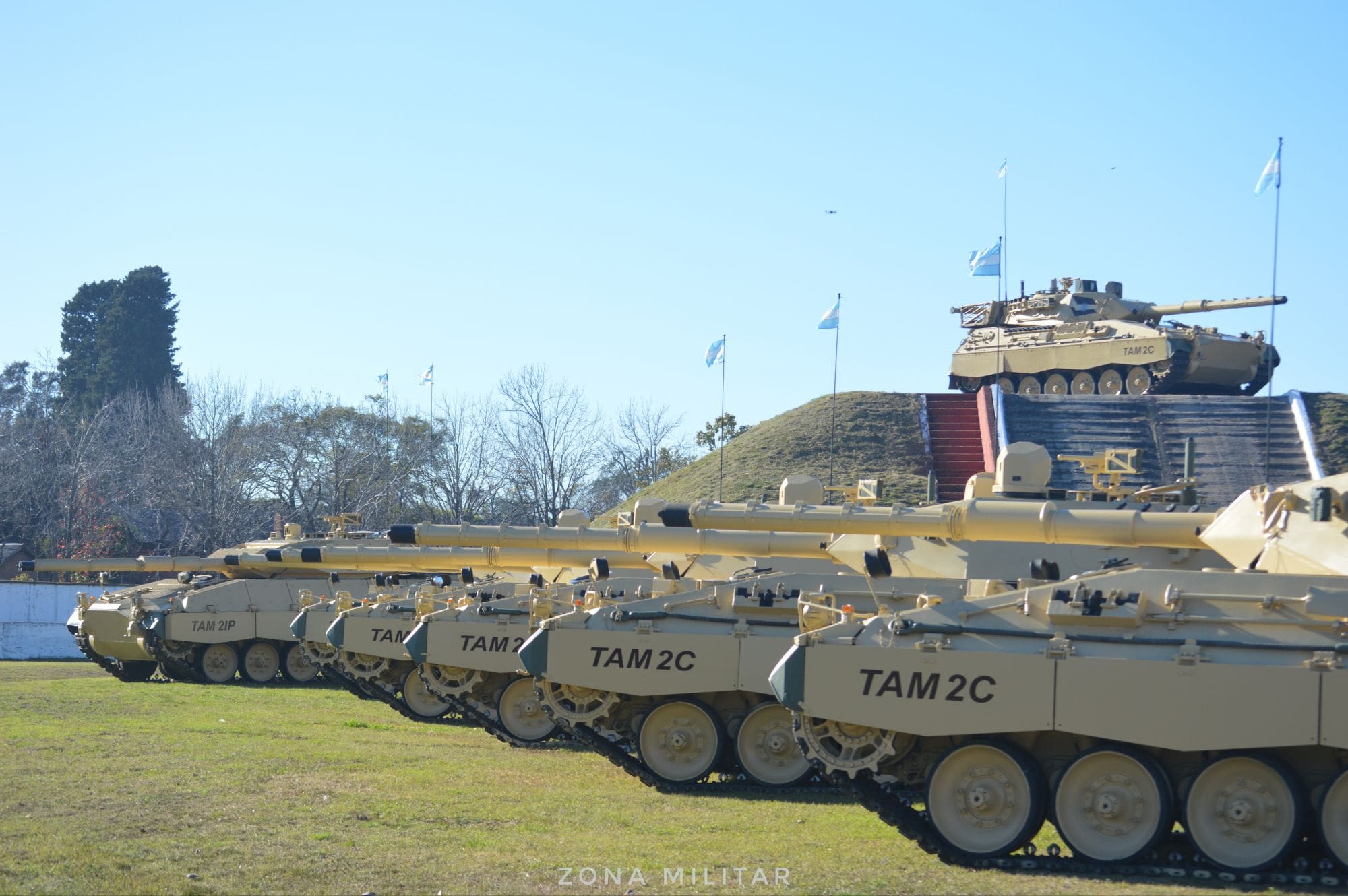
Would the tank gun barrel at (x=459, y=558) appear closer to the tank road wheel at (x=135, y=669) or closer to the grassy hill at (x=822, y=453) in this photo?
the tank road wheel at (x=135, y=669)

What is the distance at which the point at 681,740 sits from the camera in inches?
604

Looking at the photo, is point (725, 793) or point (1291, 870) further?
point (725, 793)

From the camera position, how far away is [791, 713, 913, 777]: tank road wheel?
11.8 meters

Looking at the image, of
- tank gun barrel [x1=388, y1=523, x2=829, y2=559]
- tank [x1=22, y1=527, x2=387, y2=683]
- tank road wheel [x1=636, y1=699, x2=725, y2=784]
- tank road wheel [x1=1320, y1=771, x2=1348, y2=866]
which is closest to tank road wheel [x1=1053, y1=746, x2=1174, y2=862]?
tank road wheel [x1=1320, y1=771, x2=1348, y2=866]

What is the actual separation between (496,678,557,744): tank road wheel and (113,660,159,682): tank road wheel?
14119 millimetres

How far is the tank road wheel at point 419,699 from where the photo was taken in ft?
75.8

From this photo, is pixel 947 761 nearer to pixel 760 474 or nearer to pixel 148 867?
pixel 148 867

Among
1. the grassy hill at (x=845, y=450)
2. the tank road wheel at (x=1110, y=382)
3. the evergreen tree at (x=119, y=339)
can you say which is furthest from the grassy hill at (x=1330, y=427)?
the evergreen tree at (x=119, y=339)

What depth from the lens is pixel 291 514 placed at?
189 ft

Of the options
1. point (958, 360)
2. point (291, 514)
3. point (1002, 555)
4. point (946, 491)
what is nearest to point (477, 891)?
point (1002, 555)

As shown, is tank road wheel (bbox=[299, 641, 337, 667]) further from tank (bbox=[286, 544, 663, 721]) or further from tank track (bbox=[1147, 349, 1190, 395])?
tank track (bbox=[1147, 349, 1190, 395])

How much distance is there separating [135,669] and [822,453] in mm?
24167

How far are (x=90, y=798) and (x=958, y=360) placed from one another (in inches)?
1552

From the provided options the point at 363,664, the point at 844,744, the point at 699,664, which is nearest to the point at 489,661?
the point at 363,664
